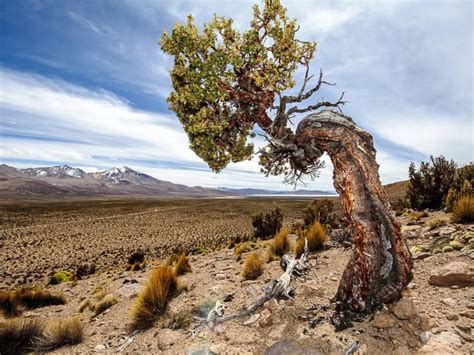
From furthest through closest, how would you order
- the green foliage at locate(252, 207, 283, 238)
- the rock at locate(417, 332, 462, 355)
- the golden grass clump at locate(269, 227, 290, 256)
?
the green foliage at locate(252, 207, 283, 238)
the golden grass clump at locate(269, 227, 290, 256)
the rock at locate(417, 332, 462, 355)

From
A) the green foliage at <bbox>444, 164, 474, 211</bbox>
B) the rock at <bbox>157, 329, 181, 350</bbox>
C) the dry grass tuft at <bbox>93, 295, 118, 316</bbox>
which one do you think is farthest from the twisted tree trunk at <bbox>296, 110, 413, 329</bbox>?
the green foliage at <bbox>444, 164, 474, 211</bbox>

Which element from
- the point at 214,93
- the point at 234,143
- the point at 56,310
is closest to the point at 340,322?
the point at 234,143

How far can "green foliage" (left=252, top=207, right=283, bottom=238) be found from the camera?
22.1m

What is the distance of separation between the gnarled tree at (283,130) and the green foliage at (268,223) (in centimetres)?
1506

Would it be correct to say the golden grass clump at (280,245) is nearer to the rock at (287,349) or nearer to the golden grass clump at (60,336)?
the rock at (287,349)

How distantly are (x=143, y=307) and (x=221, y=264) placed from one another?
5413mm

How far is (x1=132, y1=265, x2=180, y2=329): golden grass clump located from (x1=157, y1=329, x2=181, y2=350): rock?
0.95 meters

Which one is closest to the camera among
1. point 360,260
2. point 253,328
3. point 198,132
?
point 360,260

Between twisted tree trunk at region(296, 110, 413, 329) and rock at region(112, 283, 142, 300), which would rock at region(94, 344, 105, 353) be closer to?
rock at region(112, 283, 142, 300)

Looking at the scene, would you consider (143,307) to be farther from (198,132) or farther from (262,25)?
(262,25)

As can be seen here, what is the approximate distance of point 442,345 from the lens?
3.85m

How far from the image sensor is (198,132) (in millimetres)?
6895

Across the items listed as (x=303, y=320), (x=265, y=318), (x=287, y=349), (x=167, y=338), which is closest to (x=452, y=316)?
(x=303, y=320)

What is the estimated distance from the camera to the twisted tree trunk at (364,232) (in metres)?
4.95
